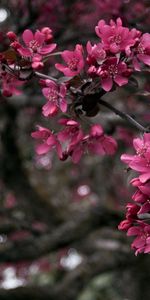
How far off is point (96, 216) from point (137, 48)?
9.70 ft

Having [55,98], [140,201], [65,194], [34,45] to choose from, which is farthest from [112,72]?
[65,194]

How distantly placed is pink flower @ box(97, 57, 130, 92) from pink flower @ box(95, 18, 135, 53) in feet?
0.13

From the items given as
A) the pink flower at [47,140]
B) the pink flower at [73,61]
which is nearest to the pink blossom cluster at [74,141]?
the pink flower at [47,140]

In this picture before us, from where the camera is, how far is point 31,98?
14.6 feet

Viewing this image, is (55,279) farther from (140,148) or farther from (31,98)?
(140,148)

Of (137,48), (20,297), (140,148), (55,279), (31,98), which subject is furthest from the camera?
(55,279)

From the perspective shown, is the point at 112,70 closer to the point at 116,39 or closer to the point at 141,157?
the point at 116,39

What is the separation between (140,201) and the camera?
1572 mm

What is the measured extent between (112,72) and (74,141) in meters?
0.29

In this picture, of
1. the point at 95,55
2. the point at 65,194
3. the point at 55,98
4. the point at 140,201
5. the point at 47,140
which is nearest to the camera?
the point at 140,201

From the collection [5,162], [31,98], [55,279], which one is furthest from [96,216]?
[55,279]

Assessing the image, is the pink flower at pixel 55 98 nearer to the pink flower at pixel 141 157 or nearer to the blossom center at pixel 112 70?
the blossom center at pixel 112 70

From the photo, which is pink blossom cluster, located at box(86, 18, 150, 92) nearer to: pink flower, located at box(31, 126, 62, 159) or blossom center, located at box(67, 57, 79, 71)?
blossom center, located at box(67, 57, 79, 71)

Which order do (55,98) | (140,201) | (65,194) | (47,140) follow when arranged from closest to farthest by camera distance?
1. (140,201)
2. (55,98)
3. (47,140)
4. (65,194)
